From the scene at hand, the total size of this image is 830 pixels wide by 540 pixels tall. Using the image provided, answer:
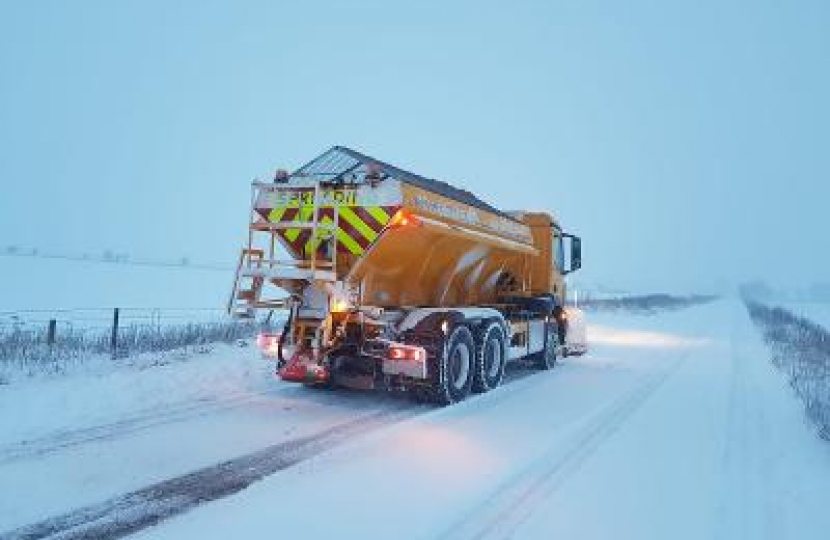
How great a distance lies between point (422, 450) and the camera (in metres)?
6.66

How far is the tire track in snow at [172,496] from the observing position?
4383 millimetres

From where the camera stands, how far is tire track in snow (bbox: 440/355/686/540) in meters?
4.60

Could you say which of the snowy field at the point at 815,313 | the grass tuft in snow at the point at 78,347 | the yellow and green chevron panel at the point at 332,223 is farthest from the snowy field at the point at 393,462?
the snowy field at the point at 815,313

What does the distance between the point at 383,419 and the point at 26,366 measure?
5869 mm

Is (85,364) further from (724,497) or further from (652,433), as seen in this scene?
(724,497)

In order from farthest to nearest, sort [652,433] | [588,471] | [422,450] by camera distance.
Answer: [652,433] → [422,450] → [588,471]

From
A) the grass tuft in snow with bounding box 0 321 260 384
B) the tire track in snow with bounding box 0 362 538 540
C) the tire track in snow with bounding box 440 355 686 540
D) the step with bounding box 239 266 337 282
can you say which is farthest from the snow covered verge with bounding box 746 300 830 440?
the grass tuft in snow with bounding box 0 321 260 384

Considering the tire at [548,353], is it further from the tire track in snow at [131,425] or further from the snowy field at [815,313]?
the snowy field at [815,313]

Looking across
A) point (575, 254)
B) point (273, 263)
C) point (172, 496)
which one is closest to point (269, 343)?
point (273, 263)

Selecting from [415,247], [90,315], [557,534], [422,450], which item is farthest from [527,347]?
[90,315]

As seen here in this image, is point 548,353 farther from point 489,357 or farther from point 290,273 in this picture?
point 290,273

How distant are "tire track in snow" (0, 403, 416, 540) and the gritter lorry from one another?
1.77 metres

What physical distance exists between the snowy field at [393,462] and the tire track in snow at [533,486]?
2 centimetres

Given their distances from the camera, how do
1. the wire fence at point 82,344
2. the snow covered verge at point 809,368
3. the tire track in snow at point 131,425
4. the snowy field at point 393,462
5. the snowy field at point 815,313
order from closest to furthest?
the snowy field at point 393,462 < the tire track in snow at point 131,425 < the snow covered verge at point 809,368 < the wire fence at point 82,344 < the snowy field at point 815,313
